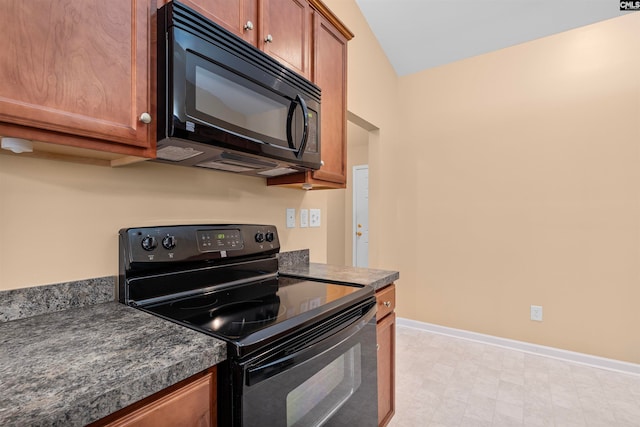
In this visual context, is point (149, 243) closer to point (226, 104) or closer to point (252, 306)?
point (252, 306)

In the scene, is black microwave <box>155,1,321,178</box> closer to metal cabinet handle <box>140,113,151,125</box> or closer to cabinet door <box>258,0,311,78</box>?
metal cabinet handle <box>140,113,151,125</box>

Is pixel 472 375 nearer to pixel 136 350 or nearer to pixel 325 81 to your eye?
pixel 325 81

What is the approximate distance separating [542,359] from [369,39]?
10.1 feet

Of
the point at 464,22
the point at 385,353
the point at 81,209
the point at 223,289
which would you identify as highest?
the point at 464,22

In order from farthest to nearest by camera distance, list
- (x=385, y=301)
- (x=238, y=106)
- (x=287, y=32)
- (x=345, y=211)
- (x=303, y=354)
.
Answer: (x=345, y=211) < (x=385, y=301) < (x=287, y=32) < (x=238, y=106) < (x=303, y=354)

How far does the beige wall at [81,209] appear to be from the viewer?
0.91 meters

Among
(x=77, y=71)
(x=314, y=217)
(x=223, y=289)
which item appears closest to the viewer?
(x=77, y=71)

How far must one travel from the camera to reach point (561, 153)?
2.60 meters

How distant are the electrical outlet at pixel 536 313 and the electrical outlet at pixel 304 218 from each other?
2132 mm

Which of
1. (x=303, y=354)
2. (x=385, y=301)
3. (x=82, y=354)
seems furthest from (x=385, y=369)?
(x=82, y=354)

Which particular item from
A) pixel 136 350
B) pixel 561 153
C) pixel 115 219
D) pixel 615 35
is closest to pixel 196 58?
pixel 115 219

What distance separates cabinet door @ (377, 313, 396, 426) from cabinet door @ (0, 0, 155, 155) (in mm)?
1305

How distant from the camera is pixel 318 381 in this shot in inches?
40.1

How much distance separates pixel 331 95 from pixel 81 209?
1231mm
